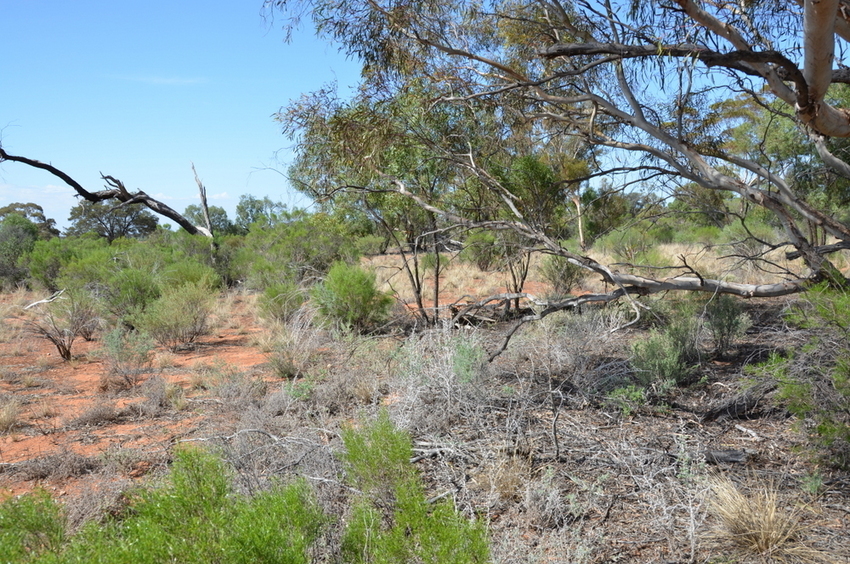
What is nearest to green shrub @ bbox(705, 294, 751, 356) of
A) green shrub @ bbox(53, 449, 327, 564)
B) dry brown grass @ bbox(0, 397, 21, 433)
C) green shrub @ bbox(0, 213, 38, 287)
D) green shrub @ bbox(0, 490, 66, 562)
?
green shrub @ bbox(53, 449, 327, 564)

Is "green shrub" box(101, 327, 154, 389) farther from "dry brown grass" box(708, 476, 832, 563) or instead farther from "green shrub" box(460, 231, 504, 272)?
"green shrub" box(460, 231, 504, 272)

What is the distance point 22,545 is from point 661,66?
20.4 ft

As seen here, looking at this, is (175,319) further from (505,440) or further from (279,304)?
(505,440)

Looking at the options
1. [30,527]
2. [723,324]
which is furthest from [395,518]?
[723,324]

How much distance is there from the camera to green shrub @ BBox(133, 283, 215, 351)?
1062 centimetres

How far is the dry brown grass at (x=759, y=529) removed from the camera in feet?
10.9

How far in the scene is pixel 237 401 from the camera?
6.57m

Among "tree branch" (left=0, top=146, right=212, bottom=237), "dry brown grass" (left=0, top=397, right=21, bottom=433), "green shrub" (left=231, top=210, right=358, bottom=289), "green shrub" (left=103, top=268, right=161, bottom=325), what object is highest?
"tree branch" (left=0, top=146, right=212, bottom=237)

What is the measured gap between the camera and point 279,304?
40.1ft

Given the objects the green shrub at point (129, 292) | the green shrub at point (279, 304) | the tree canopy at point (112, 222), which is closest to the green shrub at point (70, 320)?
the green shrub at point (129, 292)

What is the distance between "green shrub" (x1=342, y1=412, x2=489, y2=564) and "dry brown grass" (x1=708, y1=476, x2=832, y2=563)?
151cm

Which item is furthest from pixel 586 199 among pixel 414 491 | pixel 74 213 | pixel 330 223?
pixel 74 213

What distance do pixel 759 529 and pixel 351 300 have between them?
26.2ft

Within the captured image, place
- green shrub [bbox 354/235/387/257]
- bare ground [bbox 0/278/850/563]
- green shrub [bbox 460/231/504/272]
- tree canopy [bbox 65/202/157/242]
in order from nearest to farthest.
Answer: bare ground [bbox 0/278/850/563] → green shrub [bbox 460/231/504/272] → green shrub [bbox 354/235/387/257] → tree canopy [bbox 65/202/157/242]
